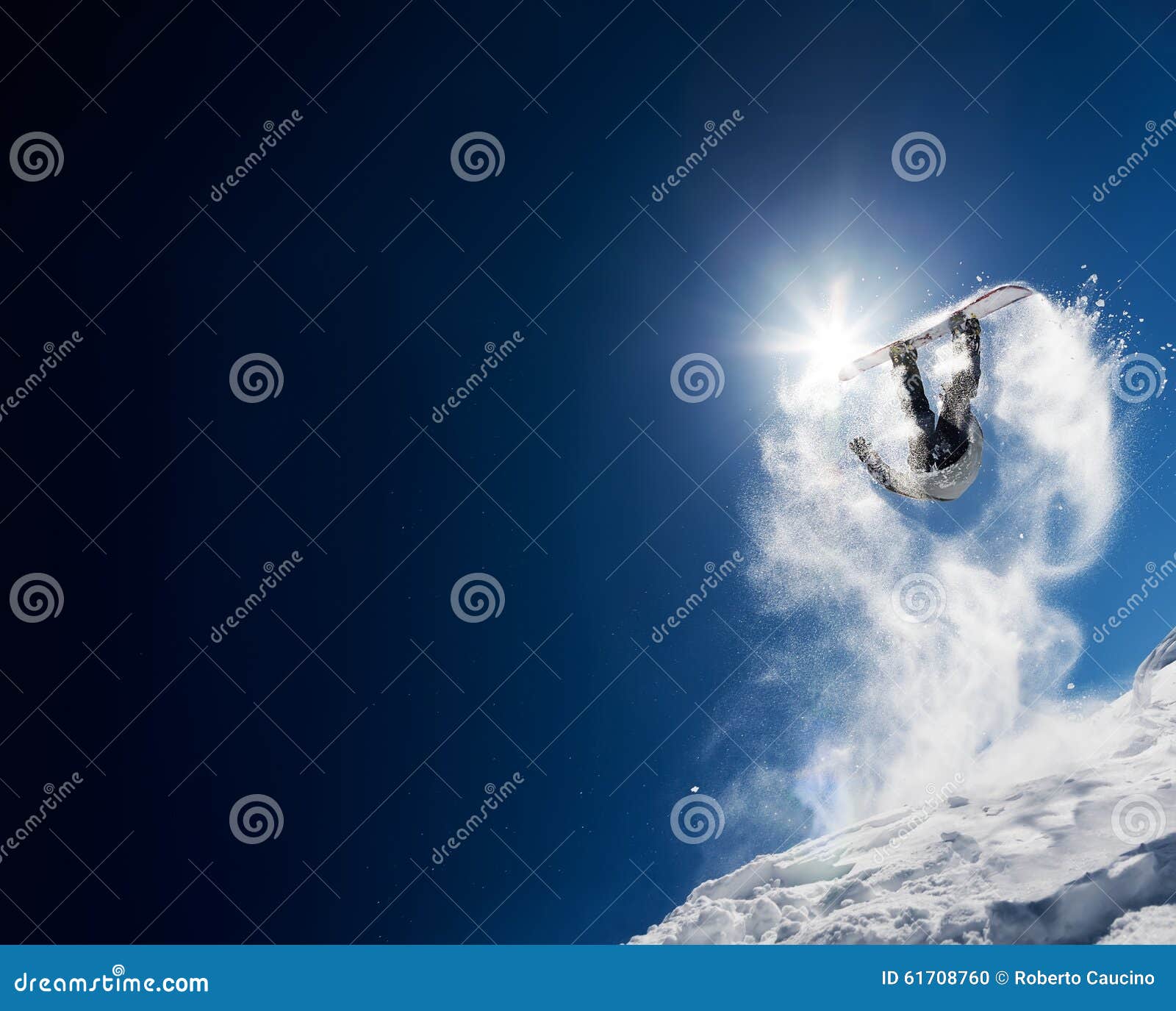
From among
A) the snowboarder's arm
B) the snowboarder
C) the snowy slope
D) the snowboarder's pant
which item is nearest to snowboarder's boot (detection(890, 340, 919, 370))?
the snowboarder

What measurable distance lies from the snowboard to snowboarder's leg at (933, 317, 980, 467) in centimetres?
16

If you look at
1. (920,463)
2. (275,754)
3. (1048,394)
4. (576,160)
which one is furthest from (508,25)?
(275,754)

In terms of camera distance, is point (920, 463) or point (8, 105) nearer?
point (920, 463)

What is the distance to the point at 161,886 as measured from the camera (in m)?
7.80

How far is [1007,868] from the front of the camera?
7.67m

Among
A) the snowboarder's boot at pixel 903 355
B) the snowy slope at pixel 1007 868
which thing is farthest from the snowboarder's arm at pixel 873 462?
the snowy slope at pixel 1007 868

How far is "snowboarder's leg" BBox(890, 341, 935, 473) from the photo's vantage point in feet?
22.6

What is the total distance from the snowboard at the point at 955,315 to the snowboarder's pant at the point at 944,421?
0.44m

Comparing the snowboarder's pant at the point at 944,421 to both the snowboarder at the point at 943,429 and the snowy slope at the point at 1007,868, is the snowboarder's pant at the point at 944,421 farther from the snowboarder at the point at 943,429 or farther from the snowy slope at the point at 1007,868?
the snowy slope at the point at 1007,868

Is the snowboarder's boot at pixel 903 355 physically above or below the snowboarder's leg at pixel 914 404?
above

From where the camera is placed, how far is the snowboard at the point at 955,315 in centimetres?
704

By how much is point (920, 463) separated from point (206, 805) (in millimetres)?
6956

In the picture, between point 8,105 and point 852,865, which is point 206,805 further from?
point 8,105

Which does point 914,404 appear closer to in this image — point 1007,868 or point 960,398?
point 960,398
